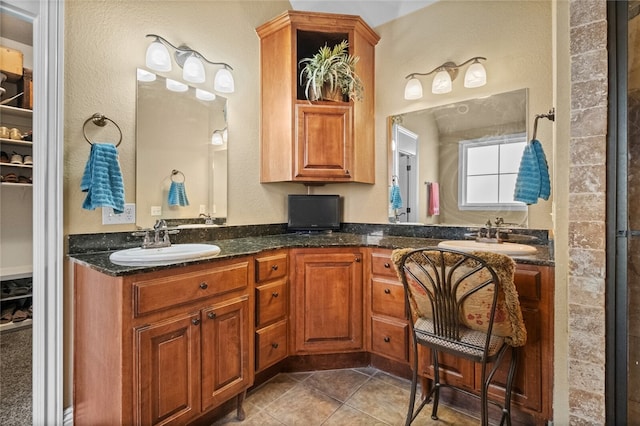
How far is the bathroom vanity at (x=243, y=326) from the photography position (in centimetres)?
124

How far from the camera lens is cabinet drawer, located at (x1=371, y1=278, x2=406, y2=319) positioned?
75.7 inches

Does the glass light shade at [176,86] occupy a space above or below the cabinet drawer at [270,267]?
above

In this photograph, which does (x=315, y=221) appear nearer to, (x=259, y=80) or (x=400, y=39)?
(x=259, y=80)

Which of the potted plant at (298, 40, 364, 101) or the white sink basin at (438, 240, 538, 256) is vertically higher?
the potted plant at (298, 40, 364, 101)

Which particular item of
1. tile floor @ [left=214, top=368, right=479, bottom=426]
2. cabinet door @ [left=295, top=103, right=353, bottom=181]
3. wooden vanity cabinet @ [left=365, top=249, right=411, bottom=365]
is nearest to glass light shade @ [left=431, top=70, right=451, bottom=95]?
cabinet door @ [left=295, top=103, right=353, bottom=181]

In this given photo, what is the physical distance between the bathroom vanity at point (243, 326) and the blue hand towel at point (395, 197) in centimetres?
42

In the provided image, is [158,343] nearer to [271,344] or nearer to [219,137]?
[271,344]

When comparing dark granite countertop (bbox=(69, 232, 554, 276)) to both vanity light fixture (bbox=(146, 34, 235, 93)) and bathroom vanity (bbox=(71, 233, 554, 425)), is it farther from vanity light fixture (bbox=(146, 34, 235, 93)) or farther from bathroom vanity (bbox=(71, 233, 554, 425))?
vanity light fixture (bbox=(146, 34, 235, 93))

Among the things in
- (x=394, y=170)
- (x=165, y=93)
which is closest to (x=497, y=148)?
(x=394, y=170)

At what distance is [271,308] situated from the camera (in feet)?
6.17

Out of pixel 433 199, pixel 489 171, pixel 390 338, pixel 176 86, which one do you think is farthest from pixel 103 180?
pixel 489 171

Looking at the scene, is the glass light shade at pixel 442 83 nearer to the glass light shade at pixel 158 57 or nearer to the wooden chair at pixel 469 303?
the wooden chair at pixel 469 303

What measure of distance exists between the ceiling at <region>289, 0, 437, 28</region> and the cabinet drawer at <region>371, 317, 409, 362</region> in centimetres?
244

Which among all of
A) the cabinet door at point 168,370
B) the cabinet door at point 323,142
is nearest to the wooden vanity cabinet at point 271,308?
the cabinet door at point 168,370
